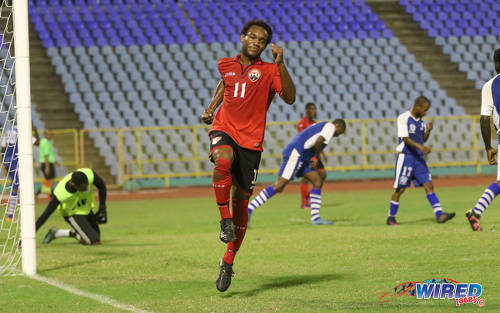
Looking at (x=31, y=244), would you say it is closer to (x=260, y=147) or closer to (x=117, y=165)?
(x=260, y=147)

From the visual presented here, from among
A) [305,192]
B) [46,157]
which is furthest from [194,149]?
[305,192]

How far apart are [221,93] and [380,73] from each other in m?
22.0

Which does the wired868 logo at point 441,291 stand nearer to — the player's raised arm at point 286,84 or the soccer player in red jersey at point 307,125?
the player's raised arm at point 286,84

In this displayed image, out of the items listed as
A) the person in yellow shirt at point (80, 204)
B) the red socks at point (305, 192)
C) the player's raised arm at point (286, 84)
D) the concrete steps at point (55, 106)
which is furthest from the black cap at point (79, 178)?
the concrete steps at point (55, 106)

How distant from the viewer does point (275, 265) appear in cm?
814

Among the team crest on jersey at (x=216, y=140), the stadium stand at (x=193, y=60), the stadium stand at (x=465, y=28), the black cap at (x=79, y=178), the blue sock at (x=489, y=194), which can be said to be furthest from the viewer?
the stadium stand at (x=465, y=28)

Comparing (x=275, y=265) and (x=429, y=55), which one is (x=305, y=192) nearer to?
(x=275, y=265)

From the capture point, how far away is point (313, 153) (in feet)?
41.9

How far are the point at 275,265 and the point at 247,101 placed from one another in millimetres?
2470

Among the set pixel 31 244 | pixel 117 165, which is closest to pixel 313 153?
pixel 31 244

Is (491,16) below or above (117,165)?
above

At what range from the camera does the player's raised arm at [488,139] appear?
324 inches

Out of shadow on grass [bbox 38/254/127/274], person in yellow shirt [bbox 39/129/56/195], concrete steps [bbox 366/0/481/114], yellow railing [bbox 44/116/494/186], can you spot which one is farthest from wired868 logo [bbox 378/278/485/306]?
concrete steps [bbox 366/0/481/114]

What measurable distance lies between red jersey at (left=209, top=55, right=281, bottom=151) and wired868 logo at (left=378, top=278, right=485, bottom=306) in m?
1.59
